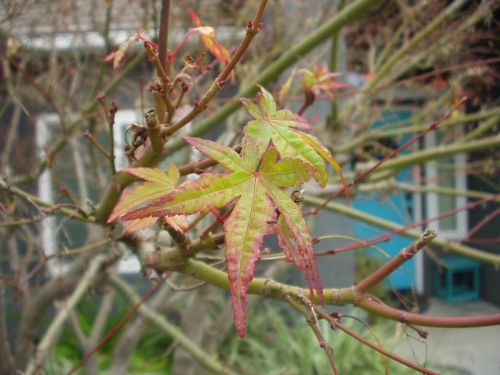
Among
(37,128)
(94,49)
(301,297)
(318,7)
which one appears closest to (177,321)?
(37,128)

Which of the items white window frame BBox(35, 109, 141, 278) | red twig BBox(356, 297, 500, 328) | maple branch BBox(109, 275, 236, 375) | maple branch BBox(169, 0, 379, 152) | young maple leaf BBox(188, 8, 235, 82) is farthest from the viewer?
white window frame BBox(35, 109, 141, 278)

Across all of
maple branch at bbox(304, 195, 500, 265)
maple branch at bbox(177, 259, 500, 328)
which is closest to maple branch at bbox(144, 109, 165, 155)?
maple branch at bbox(177, 259, 500, 328)

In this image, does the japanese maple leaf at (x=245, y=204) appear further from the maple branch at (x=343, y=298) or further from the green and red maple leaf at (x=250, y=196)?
the maple branch at (x=343, y=298)

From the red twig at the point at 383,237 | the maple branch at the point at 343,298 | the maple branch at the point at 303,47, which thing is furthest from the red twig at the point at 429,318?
the maple branch at the point at 303,47

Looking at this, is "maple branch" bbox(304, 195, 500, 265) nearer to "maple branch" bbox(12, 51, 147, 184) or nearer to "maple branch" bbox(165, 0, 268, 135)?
"maple branch" bbox(12, 51, 147, 184)

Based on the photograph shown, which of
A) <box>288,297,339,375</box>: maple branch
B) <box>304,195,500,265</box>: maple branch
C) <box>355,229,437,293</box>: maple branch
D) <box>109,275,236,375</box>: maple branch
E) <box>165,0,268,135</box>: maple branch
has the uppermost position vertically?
<box>165,0,268,135</box>: maple branch

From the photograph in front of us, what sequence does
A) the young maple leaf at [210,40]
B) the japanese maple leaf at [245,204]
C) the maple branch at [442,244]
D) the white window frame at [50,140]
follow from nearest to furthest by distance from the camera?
the japanese maple leaf at [245,204]
the young maple leaf at [210,40]
the maple branch at [442,244]
the white window frame at [50,140]
